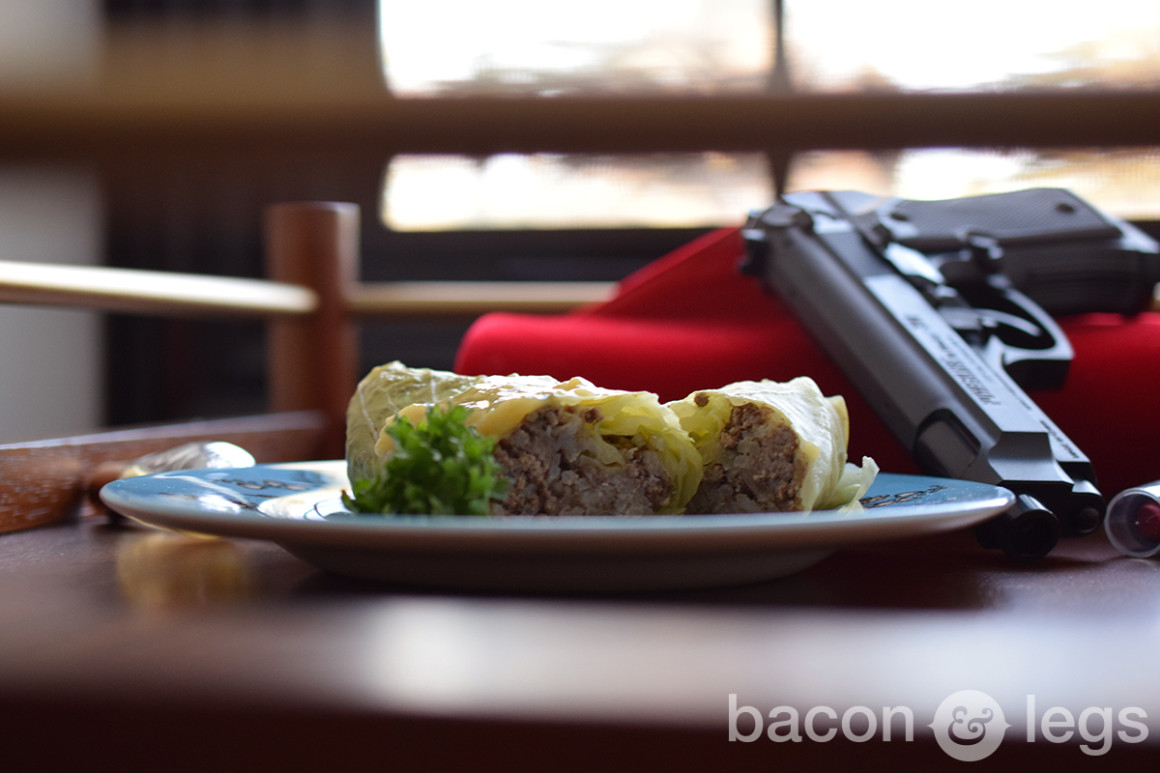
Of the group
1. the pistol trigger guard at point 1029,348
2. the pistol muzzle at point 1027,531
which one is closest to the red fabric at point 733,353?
the pistol trigger guard at point 1029,348

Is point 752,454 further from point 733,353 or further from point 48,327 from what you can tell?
point 48,327

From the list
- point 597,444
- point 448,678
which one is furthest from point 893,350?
point 448,678

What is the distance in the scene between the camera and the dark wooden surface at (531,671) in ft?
0.63

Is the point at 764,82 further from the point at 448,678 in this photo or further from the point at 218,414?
the point at 448,678

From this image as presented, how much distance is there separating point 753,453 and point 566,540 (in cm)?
16

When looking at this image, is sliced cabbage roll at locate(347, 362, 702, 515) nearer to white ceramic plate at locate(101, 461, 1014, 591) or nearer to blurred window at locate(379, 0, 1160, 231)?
white ceramic plate at locate(101, 461, 1014, 591)

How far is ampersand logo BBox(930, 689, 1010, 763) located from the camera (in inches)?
7.2

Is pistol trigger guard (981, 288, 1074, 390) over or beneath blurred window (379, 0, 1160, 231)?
beneath

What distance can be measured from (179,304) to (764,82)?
1.51 metres

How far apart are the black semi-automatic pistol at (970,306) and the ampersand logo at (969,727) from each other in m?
0.22

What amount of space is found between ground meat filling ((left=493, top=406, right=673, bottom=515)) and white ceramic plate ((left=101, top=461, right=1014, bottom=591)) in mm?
16

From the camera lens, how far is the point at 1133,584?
0.34 metres

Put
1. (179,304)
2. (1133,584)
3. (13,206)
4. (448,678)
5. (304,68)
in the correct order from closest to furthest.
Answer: (448,678) → (1133,584) → (179,304) → (13,206) → (304,68)

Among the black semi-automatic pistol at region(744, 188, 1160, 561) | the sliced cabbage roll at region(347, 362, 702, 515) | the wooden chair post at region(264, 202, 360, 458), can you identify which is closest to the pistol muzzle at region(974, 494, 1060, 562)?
the black semi-automatic pistol at region(744, 188, 1160, 561)
